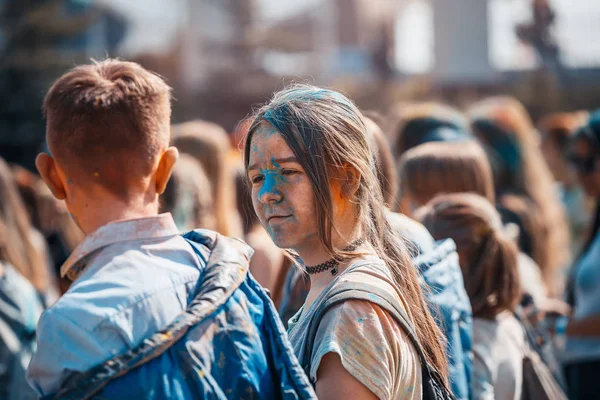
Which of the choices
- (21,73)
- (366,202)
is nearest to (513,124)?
(366,202)

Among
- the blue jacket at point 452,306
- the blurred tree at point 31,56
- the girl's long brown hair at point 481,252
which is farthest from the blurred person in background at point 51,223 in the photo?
the blurred tree at point 31,56

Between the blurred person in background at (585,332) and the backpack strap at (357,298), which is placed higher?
the backpack strap at (357,298)

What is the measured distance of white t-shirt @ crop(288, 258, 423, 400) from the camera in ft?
6.15

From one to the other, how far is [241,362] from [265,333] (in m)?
0.11

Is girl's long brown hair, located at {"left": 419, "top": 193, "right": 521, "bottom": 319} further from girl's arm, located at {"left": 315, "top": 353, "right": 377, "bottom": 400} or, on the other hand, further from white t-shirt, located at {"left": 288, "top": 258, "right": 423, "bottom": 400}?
girl's arm, located at {"left": 315, "top": 353, "right": 377, "bottom": 400}

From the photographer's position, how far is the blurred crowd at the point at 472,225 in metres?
3.24

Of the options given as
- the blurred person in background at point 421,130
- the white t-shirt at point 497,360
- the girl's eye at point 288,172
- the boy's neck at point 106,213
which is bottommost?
the white t-shirt at point 497,360

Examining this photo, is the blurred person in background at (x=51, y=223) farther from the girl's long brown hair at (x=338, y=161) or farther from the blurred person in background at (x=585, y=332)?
the girl's long brown hair at (x=338, y=161)

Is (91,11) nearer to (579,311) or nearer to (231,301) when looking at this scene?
(579,311)

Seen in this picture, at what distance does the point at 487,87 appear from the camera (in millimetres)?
20078

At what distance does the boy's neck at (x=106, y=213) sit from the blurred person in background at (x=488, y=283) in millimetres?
1500

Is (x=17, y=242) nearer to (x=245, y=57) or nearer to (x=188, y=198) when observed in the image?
(x=188, y=198)

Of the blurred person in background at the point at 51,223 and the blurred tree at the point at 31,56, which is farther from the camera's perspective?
the blurred tree at the point at 31,56

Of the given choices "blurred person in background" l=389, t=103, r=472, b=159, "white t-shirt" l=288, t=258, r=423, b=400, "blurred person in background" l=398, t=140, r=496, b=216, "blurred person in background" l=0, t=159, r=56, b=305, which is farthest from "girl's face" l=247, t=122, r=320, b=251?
"blurred person in background" l=0, t=159, r=56, b=305
